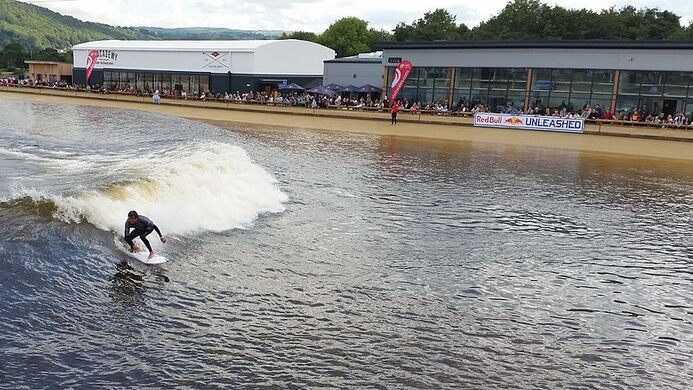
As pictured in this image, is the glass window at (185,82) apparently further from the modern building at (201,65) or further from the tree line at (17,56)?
the tree line at (17,56)

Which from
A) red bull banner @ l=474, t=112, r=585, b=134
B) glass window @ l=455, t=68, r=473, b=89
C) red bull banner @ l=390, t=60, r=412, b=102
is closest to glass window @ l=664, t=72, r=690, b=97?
red bull banner @ l=474, t=112, r=585, b=134

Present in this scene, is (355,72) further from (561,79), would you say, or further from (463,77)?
(561,79)

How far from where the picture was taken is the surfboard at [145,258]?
12656mm

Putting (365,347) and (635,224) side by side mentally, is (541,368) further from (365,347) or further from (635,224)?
(635,224)

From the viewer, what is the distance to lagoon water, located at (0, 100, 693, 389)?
912 centimetres

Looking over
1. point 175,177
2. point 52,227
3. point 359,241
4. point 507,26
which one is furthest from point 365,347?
point 507,26

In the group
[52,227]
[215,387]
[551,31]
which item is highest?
[551,31]

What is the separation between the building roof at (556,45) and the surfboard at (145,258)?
4231 centimetres

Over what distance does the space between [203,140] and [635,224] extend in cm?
2075

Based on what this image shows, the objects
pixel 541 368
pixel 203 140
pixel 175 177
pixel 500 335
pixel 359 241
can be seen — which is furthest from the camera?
pixel 203 140

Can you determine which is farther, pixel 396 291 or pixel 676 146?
pixel 676 146

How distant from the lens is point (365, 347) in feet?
32.1

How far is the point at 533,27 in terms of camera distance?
96375 millimetres

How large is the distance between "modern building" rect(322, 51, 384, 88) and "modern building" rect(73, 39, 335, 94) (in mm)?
7165
